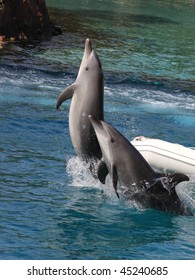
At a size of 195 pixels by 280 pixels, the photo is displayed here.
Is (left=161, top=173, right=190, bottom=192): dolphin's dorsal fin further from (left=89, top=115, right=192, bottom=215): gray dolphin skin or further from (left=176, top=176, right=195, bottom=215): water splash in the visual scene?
(left=176, top=176, right=195, bottom=215): water splash

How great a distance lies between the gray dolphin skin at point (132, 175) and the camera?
9.93 m

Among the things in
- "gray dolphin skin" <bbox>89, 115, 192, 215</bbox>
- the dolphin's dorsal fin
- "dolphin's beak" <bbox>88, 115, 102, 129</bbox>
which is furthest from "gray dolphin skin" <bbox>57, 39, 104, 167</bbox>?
the dolphin's dorsal fin

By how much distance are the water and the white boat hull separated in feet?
0.96

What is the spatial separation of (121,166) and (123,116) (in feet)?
21.3

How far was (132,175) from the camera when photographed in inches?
393

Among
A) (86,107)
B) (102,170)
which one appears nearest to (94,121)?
(102,170)

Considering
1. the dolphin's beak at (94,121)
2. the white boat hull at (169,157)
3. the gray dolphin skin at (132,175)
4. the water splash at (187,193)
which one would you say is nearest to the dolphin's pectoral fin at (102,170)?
the gray dolphin skin at (132,175)

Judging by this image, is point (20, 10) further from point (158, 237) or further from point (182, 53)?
point (158, 237)

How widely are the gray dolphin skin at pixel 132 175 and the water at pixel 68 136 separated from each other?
176mm

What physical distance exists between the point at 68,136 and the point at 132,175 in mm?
4499

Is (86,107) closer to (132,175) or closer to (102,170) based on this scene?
(102,170)

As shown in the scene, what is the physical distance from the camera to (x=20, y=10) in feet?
79.2

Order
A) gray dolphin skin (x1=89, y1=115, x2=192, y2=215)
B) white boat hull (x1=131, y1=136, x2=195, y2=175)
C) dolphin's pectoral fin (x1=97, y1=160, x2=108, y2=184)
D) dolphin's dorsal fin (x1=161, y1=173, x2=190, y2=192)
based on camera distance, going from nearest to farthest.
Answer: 1. dolphin's dorsal fin (x1=161, y1=173, x2=190, y2=192)
2. gray dolphin skin (x1=89, y1=115, x2=192, y2=215)
3. dolphin's pectoral fin (x1=97, y1=160, x2=108, y2=184)
4. white boat hull (x1=131, y1=136, x2=195, y2=175)

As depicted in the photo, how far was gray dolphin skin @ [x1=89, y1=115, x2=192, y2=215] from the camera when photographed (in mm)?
9930
